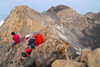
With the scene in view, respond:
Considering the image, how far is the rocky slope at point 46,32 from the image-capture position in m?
8.75

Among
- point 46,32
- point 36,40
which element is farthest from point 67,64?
point 46,32

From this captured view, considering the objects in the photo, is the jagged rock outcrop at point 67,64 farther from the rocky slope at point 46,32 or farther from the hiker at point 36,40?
the hiker at point 36,40

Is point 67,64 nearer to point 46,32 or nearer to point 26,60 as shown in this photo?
point 26,60

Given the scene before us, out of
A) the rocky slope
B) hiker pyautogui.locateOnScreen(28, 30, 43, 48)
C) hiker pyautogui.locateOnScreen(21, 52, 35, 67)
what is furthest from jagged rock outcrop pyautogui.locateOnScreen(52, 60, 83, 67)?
hiker pyautogui.locateOnScreen(28, 30, 43, 48)

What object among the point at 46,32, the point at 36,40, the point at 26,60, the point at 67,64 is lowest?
the point at 67,64

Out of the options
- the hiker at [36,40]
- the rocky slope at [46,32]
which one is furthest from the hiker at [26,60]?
the hiker at [36,40]

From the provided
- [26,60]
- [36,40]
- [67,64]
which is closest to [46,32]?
[36,40]

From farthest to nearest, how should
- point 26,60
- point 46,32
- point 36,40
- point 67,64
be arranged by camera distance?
point 46,32 → point 36,40 → point 26,60 → point 67,64

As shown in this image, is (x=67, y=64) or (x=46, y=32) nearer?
(x=67, y=64)

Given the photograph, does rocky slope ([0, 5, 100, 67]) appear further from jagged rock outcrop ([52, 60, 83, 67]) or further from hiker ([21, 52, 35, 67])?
jagged rock outcrop ([52, 60, 83, 67])

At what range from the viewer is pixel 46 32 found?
11.9m

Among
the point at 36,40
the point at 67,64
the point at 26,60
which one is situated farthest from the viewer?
the point at 36,40

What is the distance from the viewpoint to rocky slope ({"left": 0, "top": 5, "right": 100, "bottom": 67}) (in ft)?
28.7

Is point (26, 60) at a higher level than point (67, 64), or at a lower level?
higher
